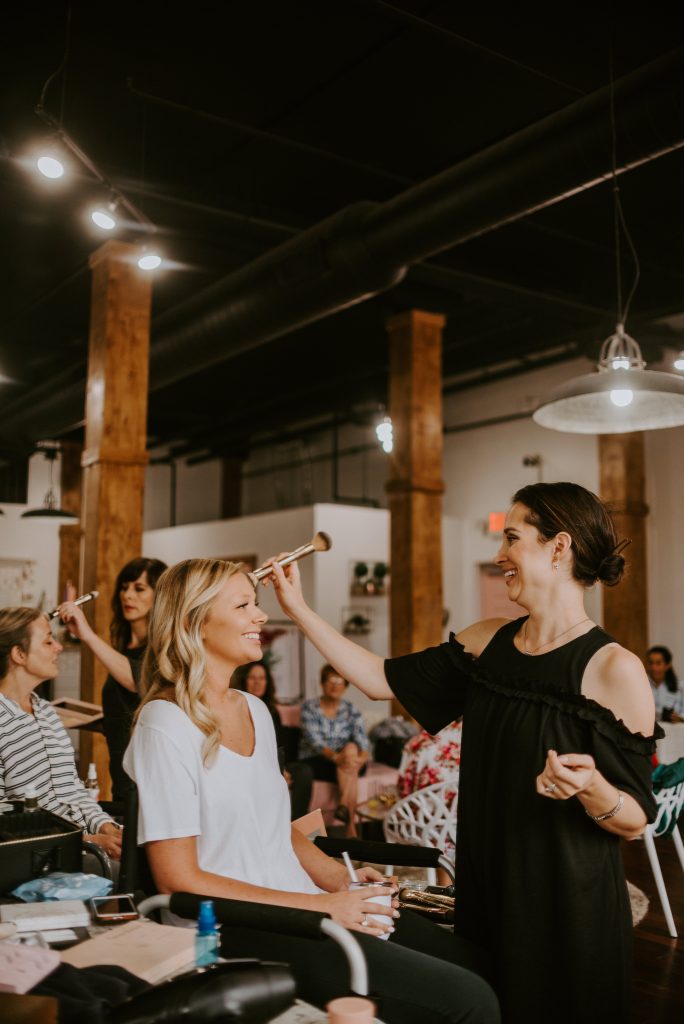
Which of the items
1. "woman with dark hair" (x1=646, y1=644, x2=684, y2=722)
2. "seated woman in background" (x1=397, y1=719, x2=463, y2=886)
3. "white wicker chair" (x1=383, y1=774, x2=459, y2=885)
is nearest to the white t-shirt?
"white wicker chair" (x1=383, y1=774, x2=459, y2=885)

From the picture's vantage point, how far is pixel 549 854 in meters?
1.94

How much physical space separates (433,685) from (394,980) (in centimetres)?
70

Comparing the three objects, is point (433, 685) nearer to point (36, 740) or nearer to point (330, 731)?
point (36, 740)

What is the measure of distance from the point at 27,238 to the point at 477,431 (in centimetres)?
631

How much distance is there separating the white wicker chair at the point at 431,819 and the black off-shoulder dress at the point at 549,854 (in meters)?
2.07

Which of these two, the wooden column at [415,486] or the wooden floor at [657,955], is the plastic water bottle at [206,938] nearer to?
the wooden floor at [657,955]

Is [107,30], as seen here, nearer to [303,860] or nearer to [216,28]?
[216,28]

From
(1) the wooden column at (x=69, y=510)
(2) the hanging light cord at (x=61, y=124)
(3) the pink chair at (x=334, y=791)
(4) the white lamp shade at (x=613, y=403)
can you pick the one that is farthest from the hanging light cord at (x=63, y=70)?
(1) the wooden column at (x=69, y=510)

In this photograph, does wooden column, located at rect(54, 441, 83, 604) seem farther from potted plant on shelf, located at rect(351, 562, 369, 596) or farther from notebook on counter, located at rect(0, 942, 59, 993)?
notebook on counter, located at rect(0, 942, 59, 993)

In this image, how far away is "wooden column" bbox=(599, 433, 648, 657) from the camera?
899cm

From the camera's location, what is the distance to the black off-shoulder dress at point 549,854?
74.9 inches

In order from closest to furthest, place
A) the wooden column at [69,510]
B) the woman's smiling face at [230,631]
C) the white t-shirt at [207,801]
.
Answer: the white t-shirt at [207,801] < the woman's smiling face at [230,631] < the wooden column at [69,510]

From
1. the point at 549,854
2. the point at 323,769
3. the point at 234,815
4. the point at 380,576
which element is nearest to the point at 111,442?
the point at 323,769

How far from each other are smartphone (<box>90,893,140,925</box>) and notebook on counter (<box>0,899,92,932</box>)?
18mm
